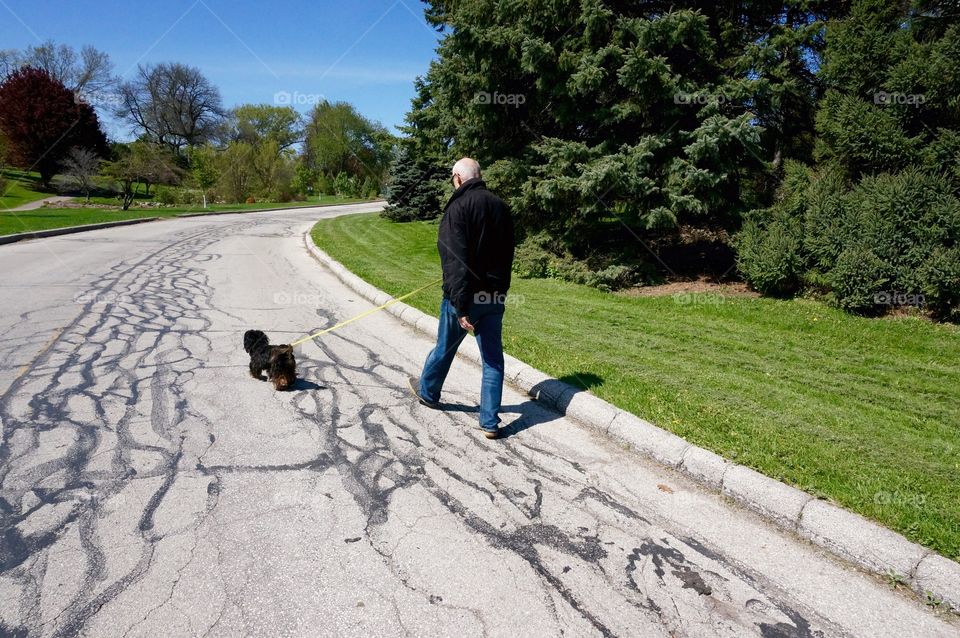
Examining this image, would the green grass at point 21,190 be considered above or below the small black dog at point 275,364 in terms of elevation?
above

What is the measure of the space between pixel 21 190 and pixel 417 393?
1728 inches

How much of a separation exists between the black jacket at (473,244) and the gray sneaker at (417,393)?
1.13 meters

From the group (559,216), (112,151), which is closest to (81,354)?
(559,216)

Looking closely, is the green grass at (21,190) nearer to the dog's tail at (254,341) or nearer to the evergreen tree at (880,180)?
the dog's tail at (254,341)

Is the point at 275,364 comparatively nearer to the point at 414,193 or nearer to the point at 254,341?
the point at 254,341

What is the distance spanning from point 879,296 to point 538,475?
6404 mm

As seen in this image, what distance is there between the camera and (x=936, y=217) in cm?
685

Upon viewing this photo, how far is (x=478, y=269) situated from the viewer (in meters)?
4.21

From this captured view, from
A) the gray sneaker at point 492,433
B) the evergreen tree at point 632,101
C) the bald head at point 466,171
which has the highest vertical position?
the evergreen tree at point 632,101

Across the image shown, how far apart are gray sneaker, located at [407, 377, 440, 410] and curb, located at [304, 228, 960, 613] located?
1.03 m

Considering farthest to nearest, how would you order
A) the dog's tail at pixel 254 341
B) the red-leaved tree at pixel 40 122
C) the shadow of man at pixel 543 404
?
1. the red-leaved tree at pixel 40 122
2. the dog's tail at pixel 254 341
3. the shadow of man at pixel 543 404

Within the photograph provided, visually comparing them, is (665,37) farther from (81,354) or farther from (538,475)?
(81,354)

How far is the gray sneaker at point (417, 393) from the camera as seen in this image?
4891 mm

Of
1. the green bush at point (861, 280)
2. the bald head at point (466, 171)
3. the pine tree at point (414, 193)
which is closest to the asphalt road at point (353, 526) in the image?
the bald head at point (466, 171)
